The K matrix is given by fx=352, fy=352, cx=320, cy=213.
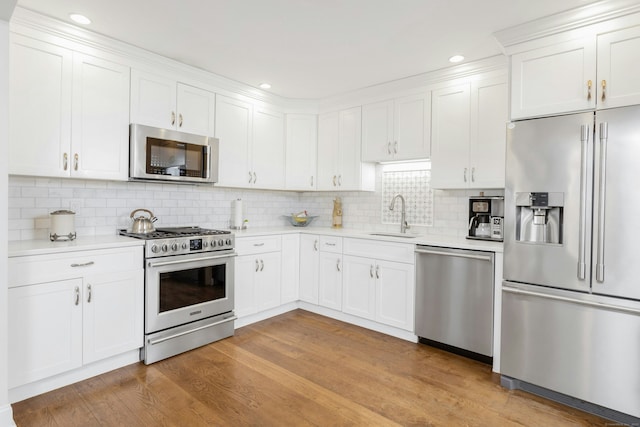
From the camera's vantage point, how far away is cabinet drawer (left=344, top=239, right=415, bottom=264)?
326 cm

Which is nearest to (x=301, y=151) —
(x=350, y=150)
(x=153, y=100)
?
(x=350, y=150)

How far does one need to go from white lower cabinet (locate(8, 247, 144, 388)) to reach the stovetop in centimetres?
11

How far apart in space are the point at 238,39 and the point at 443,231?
8.69 ft

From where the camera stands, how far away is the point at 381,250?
3439 mm

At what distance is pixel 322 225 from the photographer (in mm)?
4766

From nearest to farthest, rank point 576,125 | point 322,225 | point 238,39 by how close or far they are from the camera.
Answer: point 576,125 → point 238,39 → point 322,225

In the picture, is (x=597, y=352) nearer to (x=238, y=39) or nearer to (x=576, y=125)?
(x=576, y=125)

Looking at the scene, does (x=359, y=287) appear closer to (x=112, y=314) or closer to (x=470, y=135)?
(x=470, y=135)

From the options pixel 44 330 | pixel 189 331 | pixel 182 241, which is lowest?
pixel 189 331

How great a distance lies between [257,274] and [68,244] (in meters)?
1.70

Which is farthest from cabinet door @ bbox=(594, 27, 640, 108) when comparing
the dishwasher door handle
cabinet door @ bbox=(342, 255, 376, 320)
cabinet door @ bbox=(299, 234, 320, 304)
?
cabinet door @ bbox=(299, 234, 320, 304)

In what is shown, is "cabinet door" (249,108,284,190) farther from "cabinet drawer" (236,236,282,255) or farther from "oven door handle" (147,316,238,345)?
"oven door handle" (147,316,238,345)

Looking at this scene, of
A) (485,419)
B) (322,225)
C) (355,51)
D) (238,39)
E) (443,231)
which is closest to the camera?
(485,419)

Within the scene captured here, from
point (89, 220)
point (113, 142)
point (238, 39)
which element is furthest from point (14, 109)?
point (238, 39)
